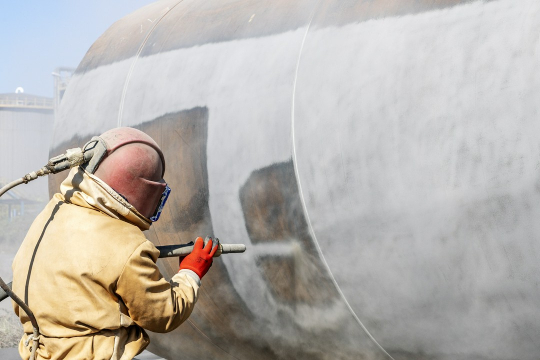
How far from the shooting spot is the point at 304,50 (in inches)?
80.7

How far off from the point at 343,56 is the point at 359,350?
0.91 m

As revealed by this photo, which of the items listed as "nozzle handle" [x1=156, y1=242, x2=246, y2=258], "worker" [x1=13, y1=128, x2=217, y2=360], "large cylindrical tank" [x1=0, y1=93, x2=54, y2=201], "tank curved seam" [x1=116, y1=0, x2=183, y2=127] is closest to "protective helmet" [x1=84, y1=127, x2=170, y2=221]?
"worker" [x1=13, y1=128, x2=217, y2=360]

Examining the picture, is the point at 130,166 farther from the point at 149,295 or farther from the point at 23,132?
the point at 23,132

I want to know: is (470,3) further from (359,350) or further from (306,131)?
(359,350)

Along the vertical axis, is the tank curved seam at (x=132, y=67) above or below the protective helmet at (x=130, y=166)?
above

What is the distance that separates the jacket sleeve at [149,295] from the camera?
1.67 metres

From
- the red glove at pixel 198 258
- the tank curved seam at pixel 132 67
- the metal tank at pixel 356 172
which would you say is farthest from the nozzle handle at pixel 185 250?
the tank curved seam at pixel 132 67

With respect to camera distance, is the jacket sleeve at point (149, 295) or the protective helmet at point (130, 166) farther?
the protective helmet at point (130, 166)

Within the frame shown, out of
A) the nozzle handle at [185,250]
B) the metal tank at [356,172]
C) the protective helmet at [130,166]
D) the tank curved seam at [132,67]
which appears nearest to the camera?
the metal tank at [356,172]

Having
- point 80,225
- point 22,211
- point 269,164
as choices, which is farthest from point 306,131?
point 22,211

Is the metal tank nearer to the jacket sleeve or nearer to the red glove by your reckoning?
the red glove

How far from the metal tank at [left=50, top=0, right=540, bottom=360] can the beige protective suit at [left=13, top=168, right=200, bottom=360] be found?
46 cm

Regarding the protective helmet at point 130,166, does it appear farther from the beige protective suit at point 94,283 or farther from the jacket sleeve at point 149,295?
the jacket sleeve at point 149,295

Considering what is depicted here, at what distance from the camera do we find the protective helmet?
1789 mm
